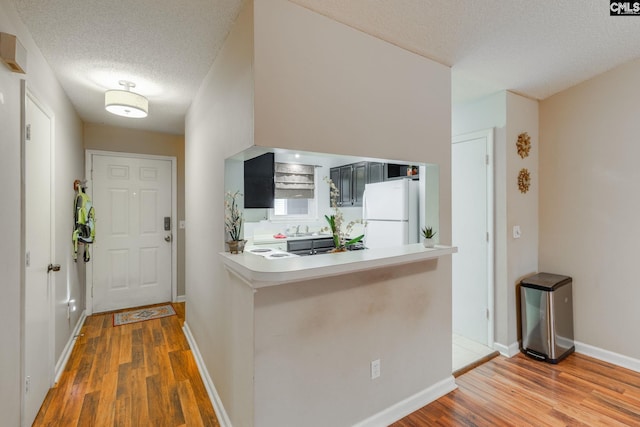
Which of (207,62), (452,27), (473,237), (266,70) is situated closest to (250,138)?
(266,70)

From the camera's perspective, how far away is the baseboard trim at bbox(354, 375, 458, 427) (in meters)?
1.85

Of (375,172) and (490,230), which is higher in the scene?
(375,172)

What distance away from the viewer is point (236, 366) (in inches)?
66.3

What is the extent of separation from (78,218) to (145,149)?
54.1 inches

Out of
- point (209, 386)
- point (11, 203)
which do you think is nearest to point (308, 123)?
point (11, 203)

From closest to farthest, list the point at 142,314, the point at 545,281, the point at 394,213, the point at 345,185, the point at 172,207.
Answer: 1. the point at 545,281
2. the point at 394,213
3. the point at 142,314
4. the point at 172,207
5. the point at 345,185

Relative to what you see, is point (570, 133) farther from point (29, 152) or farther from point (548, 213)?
point (29, 152)

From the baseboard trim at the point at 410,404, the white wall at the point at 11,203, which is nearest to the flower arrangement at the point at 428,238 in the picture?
the baseboard trim at the point at 410,404

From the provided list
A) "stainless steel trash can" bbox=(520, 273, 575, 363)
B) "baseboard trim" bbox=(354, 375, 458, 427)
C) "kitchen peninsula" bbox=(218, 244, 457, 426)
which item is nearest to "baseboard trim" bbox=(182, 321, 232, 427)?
"kitchen peninsula" bbox=(218, 244, 457, 426)

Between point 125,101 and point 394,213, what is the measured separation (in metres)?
2.85

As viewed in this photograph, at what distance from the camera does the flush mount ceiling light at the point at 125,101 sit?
247 centimetres

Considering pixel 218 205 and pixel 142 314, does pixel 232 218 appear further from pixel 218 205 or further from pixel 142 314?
pixel 142 314

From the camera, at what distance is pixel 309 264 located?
1.53 m

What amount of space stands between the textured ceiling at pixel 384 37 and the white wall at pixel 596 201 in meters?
0.30
